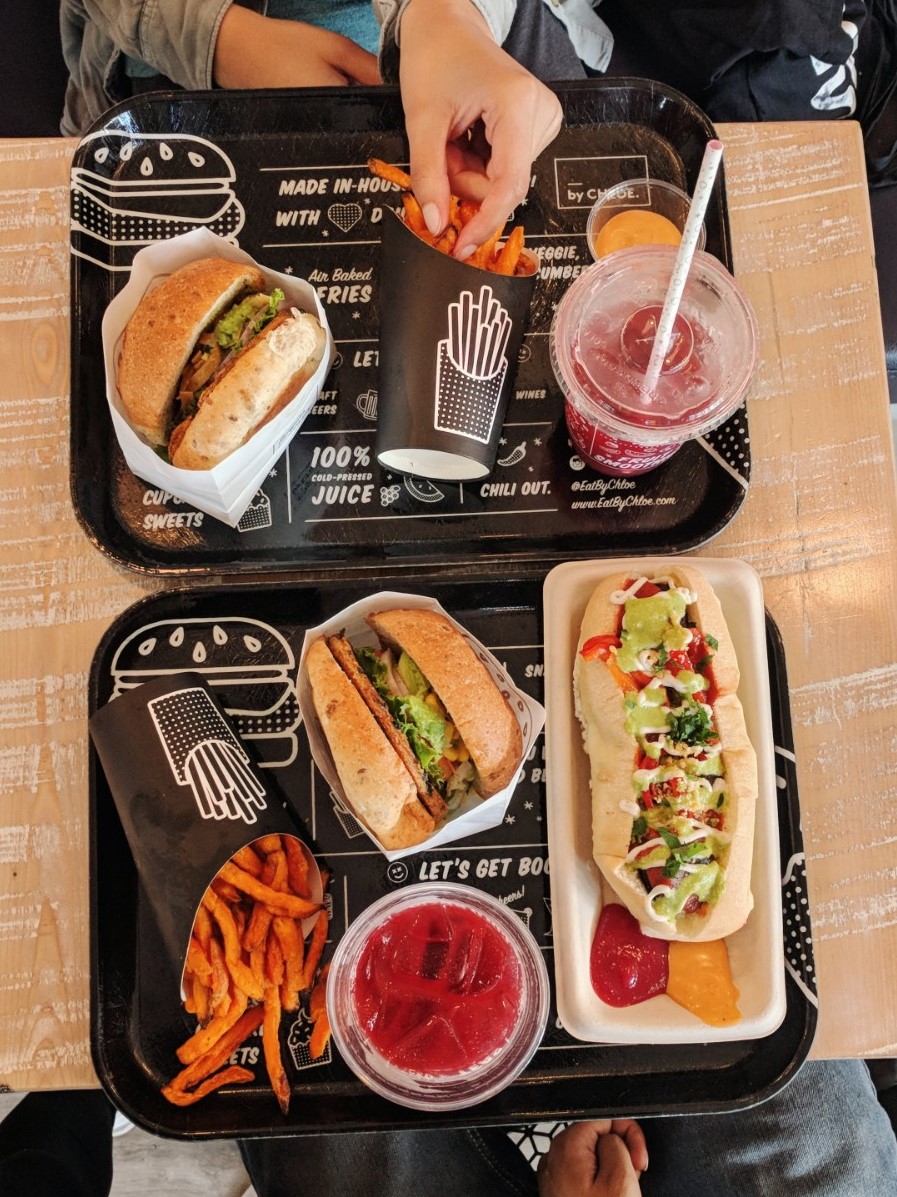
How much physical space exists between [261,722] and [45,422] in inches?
30.0

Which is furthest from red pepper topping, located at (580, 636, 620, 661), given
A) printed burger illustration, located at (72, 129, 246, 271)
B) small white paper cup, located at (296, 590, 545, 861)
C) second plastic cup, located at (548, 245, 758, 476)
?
printed burger illustration, located at (72, 129, 246, 271)

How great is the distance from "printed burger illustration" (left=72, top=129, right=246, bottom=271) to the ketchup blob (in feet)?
5.15

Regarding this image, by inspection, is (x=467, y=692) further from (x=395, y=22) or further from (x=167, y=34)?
(x=167, y=34)

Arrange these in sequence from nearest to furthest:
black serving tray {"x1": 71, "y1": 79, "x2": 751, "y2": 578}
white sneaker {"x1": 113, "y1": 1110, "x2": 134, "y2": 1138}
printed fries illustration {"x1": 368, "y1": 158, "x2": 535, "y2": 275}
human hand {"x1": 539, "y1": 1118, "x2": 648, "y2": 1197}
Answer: printed fries illustration {"x1": 368, "y1": 158, "x2": 535, "y2": 275} → black serving tray {"x1": 71, "y1": 79, "x2": 751, "y2": 578} → human hand {"x1": 539, "y1": 1118, "x2": 648, "y2": 1197} → white sneaker {"x1": 113, "y1": 1110, "x2": 134, "y2": 1138}

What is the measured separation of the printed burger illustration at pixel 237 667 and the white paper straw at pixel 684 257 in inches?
34.2

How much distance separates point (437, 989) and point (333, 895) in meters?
0.27

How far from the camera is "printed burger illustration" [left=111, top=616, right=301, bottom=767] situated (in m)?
1.76

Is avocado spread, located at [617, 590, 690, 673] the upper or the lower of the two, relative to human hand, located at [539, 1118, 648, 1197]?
upper

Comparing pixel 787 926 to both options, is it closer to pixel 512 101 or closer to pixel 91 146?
pixel 512 101

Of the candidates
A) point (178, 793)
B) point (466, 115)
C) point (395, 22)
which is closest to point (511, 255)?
point (466, 115)

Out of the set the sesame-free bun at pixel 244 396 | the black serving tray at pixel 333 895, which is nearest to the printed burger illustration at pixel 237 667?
the black serving tray at pixel 333 895

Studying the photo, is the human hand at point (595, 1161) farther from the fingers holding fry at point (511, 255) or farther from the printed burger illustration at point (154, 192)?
the printed burger illustration at point (154, 192)

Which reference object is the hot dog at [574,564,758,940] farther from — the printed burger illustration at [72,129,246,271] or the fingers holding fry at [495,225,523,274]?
the printed burger illustration at [72,129,246,271]

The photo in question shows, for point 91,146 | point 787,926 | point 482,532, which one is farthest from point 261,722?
point 91,146
